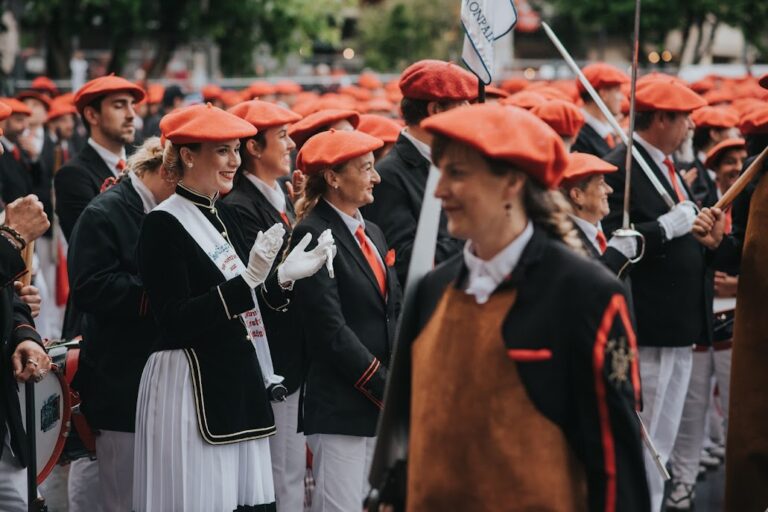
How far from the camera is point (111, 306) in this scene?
5.78 metres

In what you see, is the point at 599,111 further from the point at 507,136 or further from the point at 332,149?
the point at 507,136

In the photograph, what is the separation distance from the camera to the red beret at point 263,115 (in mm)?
6680

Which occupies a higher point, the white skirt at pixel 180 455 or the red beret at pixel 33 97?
the red beret at pixel 33 97

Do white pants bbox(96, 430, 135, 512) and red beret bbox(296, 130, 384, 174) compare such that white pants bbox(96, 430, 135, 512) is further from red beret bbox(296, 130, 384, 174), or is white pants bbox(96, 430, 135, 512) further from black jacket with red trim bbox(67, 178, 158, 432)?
red beret bbox(296, 130, 384, 174)

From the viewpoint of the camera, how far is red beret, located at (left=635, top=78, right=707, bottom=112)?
7.35 m

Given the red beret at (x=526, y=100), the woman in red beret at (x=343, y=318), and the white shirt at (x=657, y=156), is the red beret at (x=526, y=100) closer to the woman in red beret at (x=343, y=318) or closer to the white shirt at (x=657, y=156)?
the white shirt at (x=657, y=156)

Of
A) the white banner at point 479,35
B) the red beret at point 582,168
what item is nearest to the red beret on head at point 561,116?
the red beret at point 582,168

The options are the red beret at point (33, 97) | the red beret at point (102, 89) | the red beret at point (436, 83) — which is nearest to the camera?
the red beret at point (436, 83)

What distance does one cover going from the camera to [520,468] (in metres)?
3.48

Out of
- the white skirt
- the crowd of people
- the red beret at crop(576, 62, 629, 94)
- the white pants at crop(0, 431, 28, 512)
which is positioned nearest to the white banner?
the crowd of people

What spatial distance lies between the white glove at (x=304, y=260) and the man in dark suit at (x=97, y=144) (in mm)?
2528

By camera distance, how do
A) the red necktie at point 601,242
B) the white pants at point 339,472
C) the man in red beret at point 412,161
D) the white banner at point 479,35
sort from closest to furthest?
the white banner at point 479,35 → the white pants at point 339,472 → the red necktie at point 601,242 → the man in red beret at point 412,161

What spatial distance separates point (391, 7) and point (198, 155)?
39.0m

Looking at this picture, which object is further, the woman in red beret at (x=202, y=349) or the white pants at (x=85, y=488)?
the white pants at (x=85, y=488)
